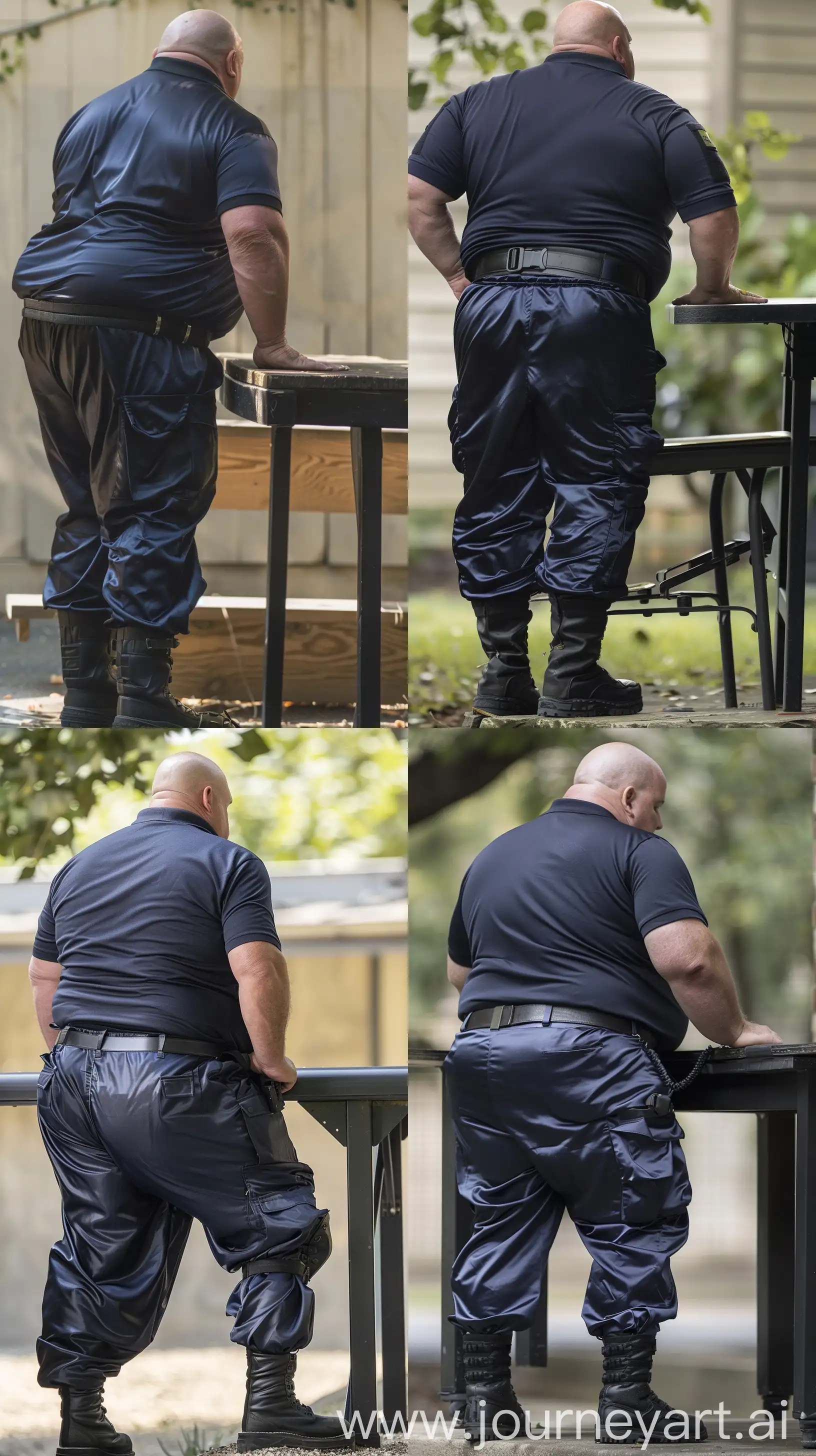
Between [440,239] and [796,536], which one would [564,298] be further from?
[796,536]

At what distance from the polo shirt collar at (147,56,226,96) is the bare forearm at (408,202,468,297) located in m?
0.52

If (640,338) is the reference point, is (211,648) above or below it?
below

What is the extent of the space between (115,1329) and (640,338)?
2284 millimetres

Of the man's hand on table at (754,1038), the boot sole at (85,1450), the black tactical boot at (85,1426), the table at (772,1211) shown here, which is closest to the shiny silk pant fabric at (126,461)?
the table at (772,1211)

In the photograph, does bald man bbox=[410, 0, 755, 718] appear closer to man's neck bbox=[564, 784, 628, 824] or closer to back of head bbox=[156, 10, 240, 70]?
man's neck bbox=[564, 784, 628, 824]

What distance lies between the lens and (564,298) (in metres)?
3.54

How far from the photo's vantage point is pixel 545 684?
3.72 metres

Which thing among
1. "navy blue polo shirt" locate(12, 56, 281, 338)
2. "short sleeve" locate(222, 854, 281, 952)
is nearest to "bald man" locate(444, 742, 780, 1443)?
"short sleeve" locate(222, 854, 281, 952)

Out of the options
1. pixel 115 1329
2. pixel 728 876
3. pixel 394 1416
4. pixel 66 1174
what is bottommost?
pixel 394 1416

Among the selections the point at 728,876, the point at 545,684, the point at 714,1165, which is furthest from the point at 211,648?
the point at 714,1165

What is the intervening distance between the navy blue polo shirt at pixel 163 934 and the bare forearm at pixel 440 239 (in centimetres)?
131

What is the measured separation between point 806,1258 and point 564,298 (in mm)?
1953

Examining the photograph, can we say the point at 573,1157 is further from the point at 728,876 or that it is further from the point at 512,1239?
the point at 728,876

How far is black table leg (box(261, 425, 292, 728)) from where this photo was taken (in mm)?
3857
